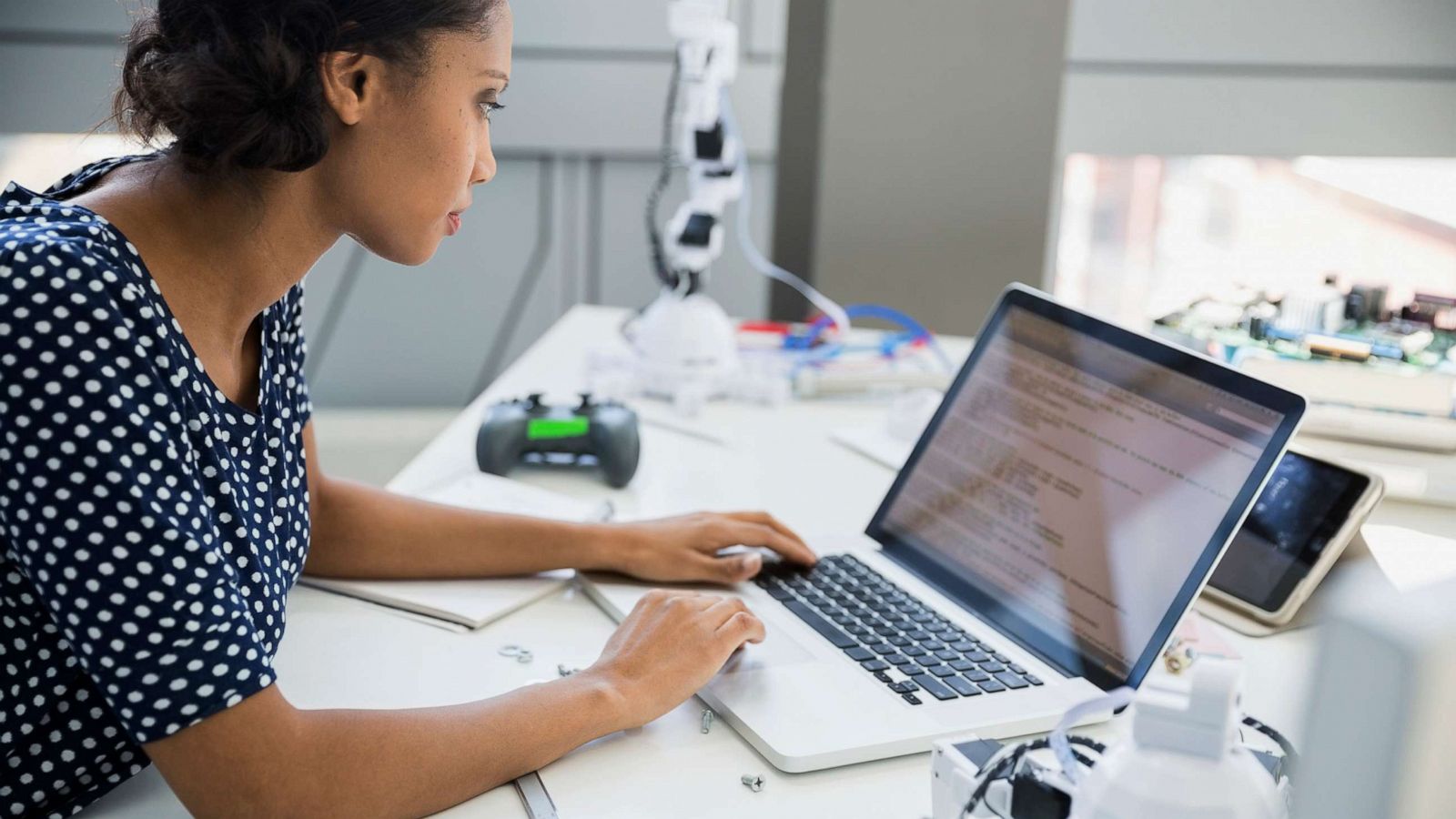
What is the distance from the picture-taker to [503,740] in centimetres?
77

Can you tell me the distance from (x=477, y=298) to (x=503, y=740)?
193 cm

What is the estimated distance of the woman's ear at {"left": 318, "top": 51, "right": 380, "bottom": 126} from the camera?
80 centimetres

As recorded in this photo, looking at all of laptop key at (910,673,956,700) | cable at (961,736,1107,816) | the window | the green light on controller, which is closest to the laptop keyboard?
laptop key at (910,673,956,700)

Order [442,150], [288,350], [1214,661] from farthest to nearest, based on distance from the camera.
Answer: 1. [288,350]
2. [442,150]
3. [1214,661]

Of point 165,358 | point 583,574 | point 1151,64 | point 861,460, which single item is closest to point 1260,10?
point 1151,64

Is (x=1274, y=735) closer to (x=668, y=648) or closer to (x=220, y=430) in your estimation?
(x=668, y=648)

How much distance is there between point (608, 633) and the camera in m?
1.00

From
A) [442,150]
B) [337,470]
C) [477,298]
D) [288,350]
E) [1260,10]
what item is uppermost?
[1260,10]

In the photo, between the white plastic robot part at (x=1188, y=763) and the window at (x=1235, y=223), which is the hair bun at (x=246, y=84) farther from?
the window at (x=1235, y=223)

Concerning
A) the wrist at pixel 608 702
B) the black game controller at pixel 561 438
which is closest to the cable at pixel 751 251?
the black game controller at pixel 561 438

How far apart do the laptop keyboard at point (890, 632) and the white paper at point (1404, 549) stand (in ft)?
0.85

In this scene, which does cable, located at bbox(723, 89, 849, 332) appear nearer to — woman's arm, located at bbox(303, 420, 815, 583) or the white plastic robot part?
woman's arm, located at bbox(303, 420, 815, 583)

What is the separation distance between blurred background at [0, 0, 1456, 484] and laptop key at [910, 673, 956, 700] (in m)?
1.56

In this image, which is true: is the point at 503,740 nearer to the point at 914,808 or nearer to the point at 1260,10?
the point at 914,808
